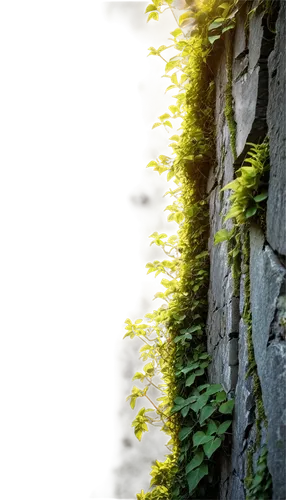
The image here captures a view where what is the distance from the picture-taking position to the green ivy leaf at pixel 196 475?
294 cm

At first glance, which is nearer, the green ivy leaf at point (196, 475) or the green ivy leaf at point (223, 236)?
the green ivy leaf at point (223, 236)

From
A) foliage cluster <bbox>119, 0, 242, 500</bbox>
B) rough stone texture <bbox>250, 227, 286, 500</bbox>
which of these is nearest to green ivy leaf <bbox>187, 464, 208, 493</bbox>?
foliage cluster <bbox>119, 0, 242, 500</bbox>

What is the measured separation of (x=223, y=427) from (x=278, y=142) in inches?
59.7

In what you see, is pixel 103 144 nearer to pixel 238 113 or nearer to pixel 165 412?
pixel 238 113

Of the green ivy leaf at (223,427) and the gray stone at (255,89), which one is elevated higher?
the gray stone at (255,89)

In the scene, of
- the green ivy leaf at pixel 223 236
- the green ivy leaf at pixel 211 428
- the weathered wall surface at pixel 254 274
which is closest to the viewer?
the weathered wall surface at pixel 254 274

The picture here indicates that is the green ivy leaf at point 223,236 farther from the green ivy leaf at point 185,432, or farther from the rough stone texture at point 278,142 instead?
the green ivy leaf at point 185,432

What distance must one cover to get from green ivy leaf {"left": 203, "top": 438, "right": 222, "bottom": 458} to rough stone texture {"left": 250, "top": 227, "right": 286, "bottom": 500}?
72 cm

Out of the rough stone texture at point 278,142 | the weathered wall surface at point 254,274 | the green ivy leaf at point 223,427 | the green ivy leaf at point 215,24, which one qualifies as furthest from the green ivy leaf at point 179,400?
the green ivy leaf at point 215,24

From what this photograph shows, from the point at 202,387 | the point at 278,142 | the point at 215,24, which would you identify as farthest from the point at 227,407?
the point at 215,24

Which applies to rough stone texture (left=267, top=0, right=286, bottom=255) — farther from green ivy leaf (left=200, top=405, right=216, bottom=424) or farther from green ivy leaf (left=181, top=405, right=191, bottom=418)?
green ivy leaf (left=181, top=405, right=191, bottom=418)

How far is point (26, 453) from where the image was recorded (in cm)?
311

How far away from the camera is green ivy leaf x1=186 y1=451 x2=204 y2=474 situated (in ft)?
9.75

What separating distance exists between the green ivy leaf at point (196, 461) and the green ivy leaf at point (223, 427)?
0.30 meters
